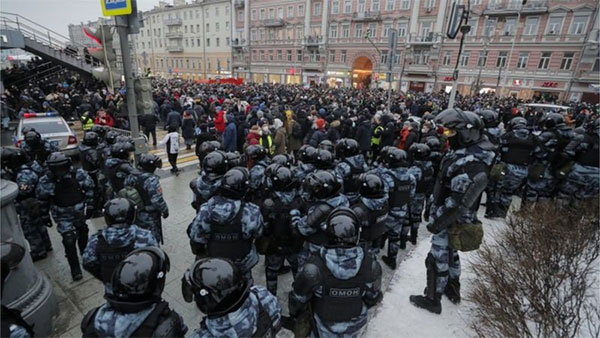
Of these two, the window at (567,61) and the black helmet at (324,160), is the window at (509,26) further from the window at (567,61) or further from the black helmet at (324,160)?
the black helmet at (324,160)

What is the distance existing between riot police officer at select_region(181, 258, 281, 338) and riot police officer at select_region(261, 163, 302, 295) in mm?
1940

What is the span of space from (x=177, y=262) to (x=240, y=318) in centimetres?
357

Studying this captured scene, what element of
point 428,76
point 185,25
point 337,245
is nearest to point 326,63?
Answer: point 428,76

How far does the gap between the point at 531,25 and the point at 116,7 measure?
4102 centimetres

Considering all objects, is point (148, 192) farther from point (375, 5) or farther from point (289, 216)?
point (375, 5)

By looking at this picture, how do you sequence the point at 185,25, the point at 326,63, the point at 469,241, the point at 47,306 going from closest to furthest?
the point at 47,306 → the point at 469,241 → the point at 326,63 → the point at 185,25

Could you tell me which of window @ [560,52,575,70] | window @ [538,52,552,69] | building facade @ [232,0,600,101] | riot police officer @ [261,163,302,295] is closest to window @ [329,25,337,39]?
building facade @ [232,0,600,101]

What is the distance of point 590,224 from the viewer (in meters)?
4.04

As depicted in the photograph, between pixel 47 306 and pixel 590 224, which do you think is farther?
pixel 590 224

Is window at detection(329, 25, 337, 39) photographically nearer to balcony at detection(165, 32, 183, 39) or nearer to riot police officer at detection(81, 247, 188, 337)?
balcony at detection(165, 32, 183, 39)

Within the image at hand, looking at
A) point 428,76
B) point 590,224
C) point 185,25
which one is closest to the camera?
point 590,224

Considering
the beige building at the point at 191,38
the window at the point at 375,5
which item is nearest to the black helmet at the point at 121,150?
the window at the point at 375,5

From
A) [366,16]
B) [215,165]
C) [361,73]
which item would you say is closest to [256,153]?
[215,165]

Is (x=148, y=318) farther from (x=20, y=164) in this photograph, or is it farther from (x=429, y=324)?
(x=20, y=164)
